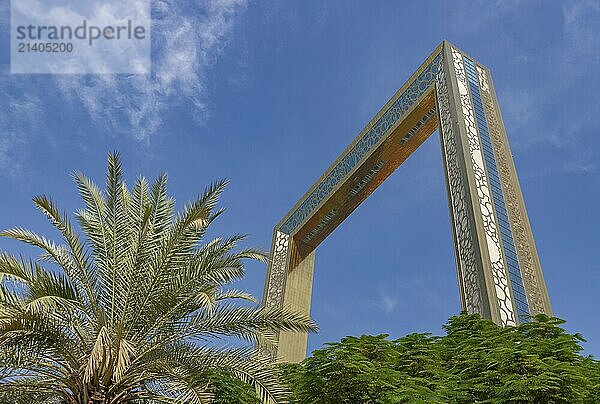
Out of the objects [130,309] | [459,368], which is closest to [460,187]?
[459,368]

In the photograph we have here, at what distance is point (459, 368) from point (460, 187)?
2.89 meters

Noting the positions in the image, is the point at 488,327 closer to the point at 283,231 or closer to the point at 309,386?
the point at 309,386

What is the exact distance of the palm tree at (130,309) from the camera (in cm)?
629

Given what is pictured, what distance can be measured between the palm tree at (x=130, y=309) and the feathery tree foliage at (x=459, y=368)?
0.67 metres

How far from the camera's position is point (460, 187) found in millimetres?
8469

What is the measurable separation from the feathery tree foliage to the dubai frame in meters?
0.80

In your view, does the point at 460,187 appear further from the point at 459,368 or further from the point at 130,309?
the point at 130,309

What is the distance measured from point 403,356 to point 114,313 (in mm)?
3404

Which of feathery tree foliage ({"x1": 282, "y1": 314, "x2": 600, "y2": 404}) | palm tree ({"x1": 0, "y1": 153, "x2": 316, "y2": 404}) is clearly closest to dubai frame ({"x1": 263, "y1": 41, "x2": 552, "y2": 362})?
feathery tree foliage ({"x1": 282, "y1": 314, "x2": 600, "y2": 404})

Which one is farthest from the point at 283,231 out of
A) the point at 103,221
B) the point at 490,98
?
the point at 103,221

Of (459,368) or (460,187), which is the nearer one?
(459,368)

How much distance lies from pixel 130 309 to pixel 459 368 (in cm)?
372

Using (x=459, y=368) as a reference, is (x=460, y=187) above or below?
above

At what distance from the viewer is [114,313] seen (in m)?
6.77
